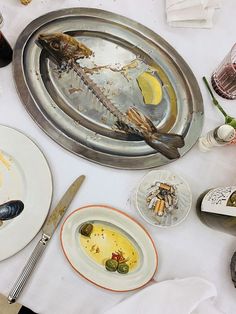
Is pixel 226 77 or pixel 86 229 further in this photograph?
pixel 226 77

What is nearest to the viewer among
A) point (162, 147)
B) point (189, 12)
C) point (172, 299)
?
point (172, 299)

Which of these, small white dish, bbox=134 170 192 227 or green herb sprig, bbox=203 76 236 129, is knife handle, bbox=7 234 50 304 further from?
green herb sprig, bbox=203 76 236 129

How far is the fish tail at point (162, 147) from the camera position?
2.54ft

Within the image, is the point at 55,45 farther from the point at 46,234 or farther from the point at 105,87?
the point at 46,234

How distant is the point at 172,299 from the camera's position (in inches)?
25.7

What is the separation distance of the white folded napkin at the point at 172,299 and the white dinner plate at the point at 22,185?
0.20m

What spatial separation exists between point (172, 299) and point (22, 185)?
34 cm

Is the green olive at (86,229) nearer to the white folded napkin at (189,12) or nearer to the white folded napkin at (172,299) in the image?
the white folded napkin at (172,299)

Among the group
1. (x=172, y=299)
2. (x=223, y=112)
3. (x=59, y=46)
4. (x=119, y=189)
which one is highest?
(x=59, y=46)

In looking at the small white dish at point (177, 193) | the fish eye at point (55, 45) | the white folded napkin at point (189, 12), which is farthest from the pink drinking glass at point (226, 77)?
the fish eye at point (55, 45)

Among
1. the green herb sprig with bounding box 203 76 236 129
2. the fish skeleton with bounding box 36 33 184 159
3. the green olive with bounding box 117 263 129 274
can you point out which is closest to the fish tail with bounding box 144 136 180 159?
the fish skeleton with bounding box 36 33 184 159

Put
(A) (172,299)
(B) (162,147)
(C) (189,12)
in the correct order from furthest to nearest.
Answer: (C) (189,12), (B) (162,147), (A) (172,299)

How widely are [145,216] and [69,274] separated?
18 cm

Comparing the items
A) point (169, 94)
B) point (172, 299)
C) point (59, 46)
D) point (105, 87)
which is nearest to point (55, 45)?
point (59, 46)
